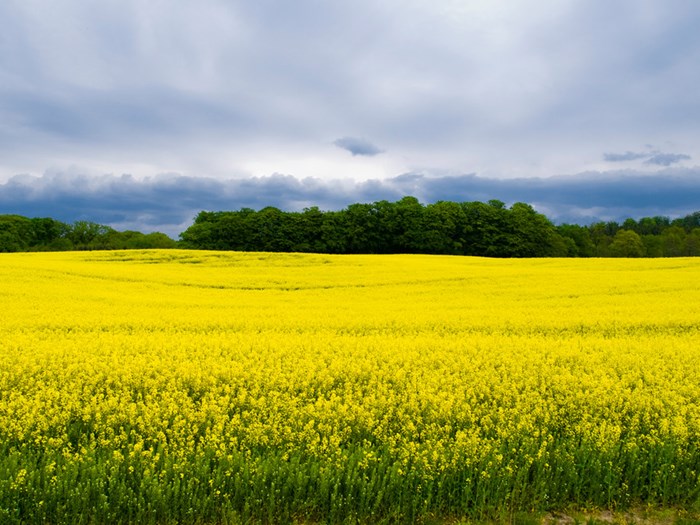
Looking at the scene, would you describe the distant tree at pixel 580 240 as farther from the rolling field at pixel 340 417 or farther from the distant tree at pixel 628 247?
the rolling field at pixel 340 417

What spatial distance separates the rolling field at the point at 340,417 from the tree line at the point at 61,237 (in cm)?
8208

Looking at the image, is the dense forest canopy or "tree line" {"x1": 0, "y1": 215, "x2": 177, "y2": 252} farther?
"tree line" {"x1": 0, "y1": 215, "x2": 177, "y2": 252}

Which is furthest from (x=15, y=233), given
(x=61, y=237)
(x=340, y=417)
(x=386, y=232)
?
(x=340, y=417)

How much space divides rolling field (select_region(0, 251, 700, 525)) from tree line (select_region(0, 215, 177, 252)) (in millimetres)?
82083

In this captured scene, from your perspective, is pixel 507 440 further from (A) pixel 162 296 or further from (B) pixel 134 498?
(A) pixel 162 296

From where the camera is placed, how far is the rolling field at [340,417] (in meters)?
4.27

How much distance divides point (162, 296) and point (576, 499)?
1569cm

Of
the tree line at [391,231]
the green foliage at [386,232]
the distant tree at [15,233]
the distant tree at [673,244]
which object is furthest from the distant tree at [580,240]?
the distant tree at [15,233]

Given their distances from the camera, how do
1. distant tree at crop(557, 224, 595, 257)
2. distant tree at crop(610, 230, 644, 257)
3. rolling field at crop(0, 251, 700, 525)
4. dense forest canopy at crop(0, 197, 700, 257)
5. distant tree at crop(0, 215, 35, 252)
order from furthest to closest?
distant tree at crop(557, 224, 595, 257) → distant tree at crop(610, 230, 644, 257) → distant tree at crop(0, 215, 35, 252) → dense forest canopy at crop(0, 197, 700, 257) → rolling field at crop(0, 251, 700, 525)

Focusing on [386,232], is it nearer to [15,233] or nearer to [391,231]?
[391,231]

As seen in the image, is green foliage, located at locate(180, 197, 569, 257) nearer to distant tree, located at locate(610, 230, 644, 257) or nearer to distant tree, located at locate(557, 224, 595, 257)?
distant tree, located at locate(557, 224, 595, 257)

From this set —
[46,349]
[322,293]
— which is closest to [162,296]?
[322,293]

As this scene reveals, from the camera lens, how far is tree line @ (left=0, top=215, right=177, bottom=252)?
8238 centimetres

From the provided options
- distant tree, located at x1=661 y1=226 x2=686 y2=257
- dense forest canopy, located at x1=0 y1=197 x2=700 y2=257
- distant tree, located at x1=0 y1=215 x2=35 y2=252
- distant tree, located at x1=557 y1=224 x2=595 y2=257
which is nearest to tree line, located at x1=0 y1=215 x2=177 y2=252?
distant tree, located at x1=0 y1=215 x2=35 y2=252
